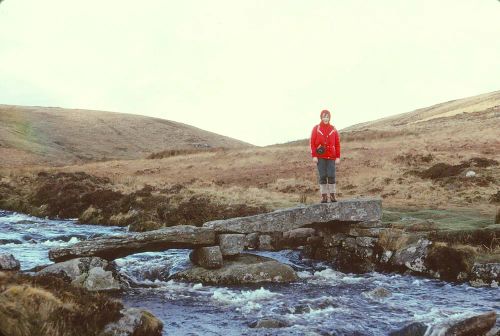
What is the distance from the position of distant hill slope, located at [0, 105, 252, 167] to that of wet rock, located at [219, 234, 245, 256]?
2201 inches

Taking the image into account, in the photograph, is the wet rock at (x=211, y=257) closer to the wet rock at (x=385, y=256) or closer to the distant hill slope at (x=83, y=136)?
the wet rock at (x=385, y=256)

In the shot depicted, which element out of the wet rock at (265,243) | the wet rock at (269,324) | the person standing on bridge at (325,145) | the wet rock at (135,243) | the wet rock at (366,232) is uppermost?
the person standing on bridge at (325,145)

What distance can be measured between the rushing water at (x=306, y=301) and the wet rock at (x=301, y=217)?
184 centimetres

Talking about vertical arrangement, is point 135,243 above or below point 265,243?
above

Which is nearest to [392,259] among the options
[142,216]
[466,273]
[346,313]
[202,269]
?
[466,273]

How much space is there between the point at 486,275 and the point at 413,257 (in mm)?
2525

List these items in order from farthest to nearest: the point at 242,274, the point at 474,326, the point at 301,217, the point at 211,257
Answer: the point at 301,217
the point at 211,257
the point at 242,274
the point at 474,326

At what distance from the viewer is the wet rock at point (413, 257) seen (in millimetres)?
16672

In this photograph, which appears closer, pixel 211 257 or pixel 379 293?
pixel 379 293

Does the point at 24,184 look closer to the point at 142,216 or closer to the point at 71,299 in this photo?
the point at 142,216

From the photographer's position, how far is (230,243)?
1723 centimetres

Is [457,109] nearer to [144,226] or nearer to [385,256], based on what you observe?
[144,226]

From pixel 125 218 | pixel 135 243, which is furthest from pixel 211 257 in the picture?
pixel 125 218

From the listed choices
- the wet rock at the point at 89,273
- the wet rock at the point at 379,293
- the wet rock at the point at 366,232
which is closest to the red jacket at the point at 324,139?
the wet rock at the point at 366,232
